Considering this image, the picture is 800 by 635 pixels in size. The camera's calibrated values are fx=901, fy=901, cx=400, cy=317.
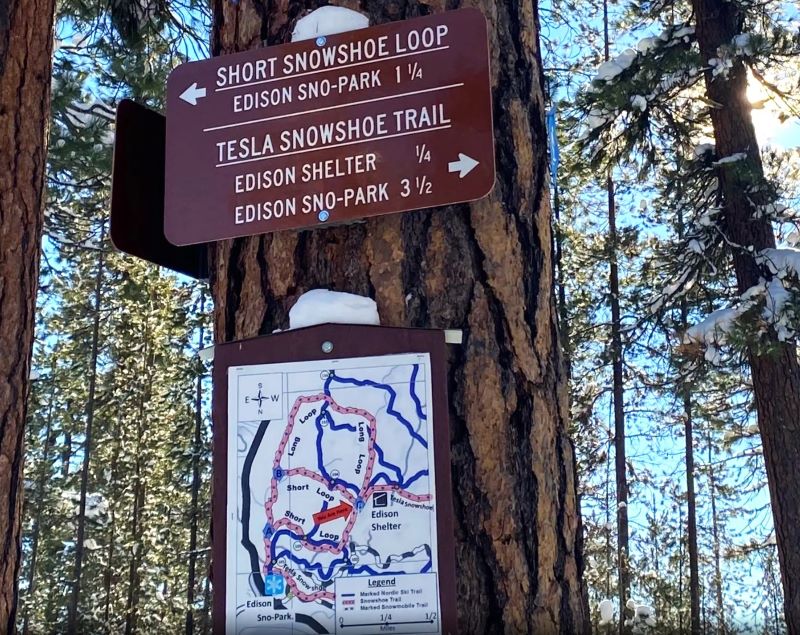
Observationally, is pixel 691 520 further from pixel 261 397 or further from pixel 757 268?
pixel 261 397

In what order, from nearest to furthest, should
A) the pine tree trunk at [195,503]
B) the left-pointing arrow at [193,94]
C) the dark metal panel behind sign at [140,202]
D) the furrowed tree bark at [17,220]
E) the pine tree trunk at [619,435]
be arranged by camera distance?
1. the left-pointing arrow at [193,94]
2. the dark metal panel behind sign at [140,202]
3. the furrowed tree bark at [17,220]
4. the pine tree trunk at [619,435]
5. the pine tree trunk at [195,503]

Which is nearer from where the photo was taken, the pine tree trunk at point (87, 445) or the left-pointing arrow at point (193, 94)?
the left-pointing arrow at point (193, 94)

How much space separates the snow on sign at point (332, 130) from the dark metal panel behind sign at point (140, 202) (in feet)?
0.60

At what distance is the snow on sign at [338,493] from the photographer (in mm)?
1627

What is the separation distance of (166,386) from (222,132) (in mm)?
20293

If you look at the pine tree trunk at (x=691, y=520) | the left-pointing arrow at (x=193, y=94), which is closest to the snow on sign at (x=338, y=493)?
the left-pointing arrow at (x=193, y=94)

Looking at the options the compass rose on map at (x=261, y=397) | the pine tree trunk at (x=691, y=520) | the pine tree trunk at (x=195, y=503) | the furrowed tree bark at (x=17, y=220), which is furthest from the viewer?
the pine tree trunk at (x=195, y=503)

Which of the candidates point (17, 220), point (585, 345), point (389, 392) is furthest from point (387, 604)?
point (585, 345)

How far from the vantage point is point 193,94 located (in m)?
1.98

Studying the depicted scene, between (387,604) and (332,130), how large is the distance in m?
0.93

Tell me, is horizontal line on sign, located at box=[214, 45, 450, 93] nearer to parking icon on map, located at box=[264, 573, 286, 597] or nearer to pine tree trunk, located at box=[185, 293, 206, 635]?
parking icon on map, located at box=[264, 573, 286, 597]

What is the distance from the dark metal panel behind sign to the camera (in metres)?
2.11

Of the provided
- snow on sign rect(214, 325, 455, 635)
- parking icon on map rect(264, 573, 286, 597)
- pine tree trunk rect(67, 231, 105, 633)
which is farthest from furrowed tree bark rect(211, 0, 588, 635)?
pine tree trunk rect(67, 231, 105, 633)

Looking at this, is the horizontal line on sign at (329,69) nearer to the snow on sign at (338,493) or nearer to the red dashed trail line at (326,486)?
the snow on sign at (338,493)
